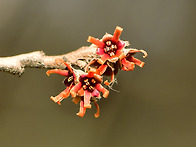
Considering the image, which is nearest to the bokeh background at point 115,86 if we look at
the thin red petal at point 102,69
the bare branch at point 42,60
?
the bare branch at point 42,60

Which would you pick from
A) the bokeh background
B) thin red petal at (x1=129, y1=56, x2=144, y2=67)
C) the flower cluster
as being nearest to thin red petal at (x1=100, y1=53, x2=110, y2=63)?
the flower cluster

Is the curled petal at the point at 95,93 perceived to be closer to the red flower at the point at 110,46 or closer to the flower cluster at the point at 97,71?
the flower cluster at the point at 97,71

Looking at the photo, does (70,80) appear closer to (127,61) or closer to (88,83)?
(88,83)

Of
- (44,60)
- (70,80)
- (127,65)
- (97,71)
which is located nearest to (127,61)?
(127,65)
